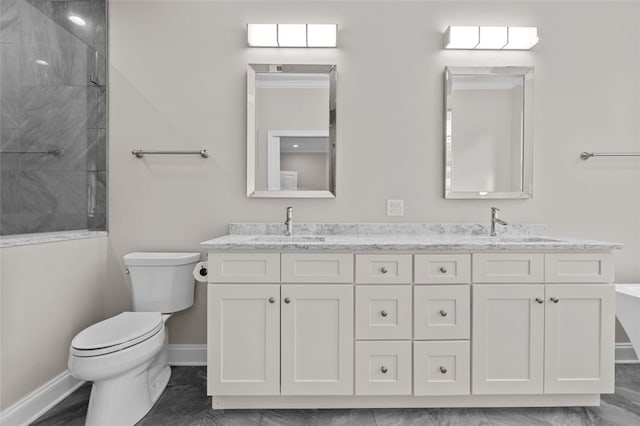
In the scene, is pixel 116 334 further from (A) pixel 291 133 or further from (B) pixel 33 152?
(A) pixel 291 133

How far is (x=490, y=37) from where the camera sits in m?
2.14

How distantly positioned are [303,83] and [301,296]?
1357mm

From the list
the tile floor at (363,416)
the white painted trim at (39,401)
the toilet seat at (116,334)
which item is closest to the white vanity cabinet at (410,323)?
the tile floor at (363,416)

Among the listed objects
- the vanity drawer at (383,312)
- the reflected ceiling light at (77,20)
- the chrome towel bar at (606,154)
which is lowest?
the vanity drawer at (383,312)

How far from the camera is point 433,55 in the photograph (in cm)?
222

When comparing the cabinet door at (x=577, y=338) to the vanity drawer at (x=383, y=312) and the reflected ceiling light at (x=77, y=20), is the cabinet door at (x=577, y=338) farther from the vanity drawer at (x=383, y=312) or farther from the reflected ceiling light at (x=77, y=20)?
the reflected ceiling light at (x=77, y=20)

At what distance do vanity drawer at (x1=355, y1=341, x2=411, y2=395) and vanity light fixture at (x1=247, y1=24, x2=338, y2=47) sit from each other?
181 centimetres

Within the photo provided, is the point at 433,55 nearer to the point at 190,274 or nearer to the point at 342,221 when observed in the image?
the point at 342,221

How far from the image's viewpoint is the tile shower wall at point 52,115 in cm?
169

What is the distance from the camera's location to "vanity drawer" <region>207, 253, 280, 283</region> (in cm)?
169

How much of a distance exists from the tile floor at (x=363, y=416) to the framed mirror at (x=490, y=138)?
123 centimetres

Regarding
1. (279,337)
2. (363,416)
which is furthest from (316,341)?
(363,416)

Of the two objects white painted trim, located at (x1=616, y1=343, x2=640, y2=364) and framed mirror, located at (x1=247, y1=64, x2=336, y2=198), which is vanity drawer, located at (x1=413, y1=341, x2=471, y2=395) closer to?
framed mirror, located at (x1=247, y1=64, x2=336, y2=198)

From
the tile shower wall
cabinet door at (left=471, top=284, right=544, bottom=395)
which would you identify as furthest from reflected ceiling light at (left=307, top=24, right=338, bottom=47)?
cabinet door at (left=471, top=284, right=544, bottom=395)
